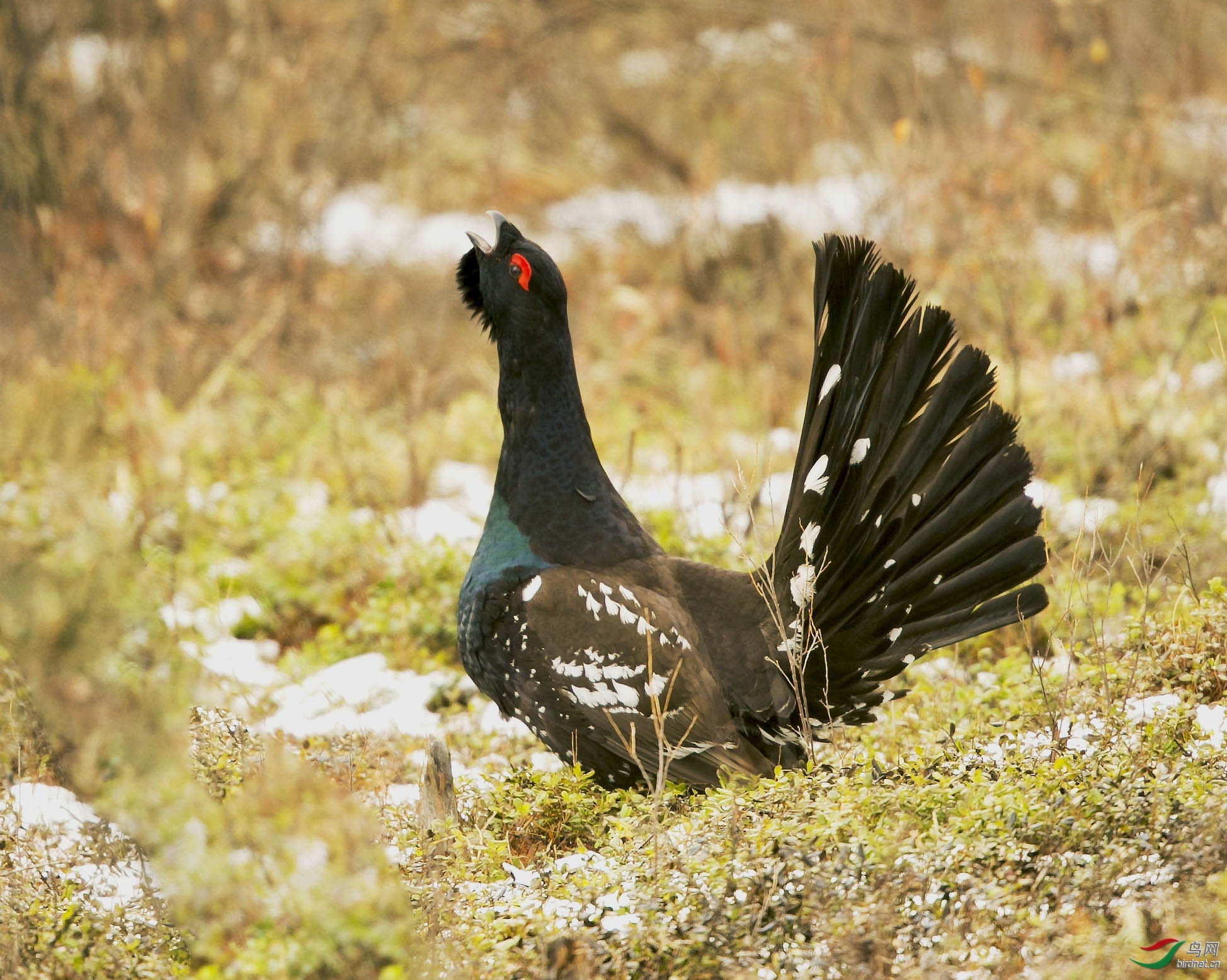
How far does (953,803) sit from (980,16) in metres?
9.56

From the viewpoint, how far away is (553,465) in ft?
12.9

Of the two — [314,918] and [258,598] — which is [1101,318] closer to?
[258,598]

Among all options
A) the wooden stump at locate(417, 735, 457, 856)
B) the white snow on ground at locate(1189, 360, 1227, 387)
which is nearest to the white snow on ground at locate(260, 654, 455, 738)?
the wooden stump at locate(417, 735, 457, 856)

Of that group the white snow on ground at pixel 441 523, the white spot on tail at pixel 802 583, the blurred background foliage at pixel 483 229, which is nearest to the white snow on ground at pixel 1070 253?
the blurred background foliage at pixel 483 229

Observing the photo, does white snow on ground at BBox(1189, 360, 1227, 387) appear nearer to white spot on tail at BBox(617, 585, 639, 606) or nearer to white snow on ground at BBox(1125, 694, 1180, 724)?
white snow on ground at BBox(1125, 694, 1180, 724)

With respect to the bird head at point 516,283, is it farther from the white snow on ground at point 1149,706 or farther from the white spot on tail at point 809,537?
the white snow on ground at point 1149,706

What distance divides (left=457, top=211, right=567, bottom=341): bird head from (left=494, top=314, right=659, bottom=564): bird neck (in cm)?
4

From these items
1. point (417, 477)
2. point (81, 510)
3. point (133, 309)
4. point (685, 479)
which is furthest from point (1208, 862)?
point (133, 309)

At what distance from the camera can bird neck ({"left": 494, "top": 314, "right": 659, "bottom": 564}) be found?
3.90m

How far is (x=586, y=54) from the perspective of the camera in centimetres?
1159

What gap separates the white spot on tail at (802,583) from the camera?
3.56 m

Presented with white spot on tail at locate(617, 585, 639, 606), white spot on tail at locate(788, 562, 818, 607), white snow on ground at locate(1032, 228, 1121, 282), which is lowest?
white spot on tail at locate(788, 562, 818, 607)

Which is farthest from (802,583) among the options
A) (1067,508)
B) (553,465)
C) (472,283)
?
(1067,508)

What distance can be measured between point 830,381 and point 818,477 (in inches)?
11.3
